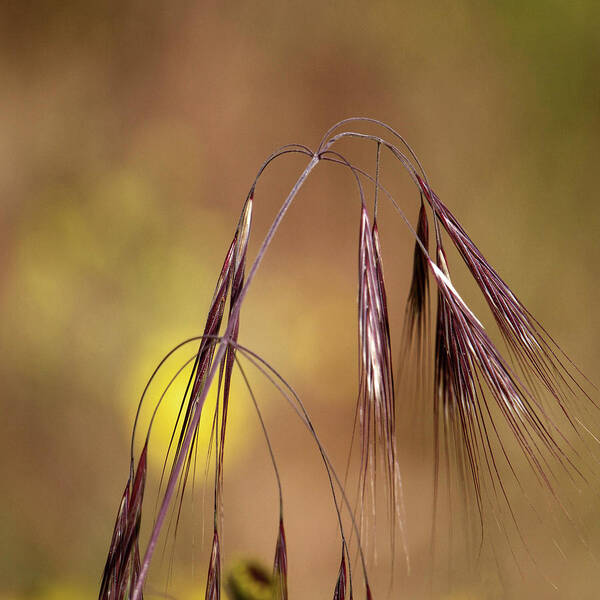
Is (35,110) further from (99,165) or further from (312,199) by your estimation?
(312,199)

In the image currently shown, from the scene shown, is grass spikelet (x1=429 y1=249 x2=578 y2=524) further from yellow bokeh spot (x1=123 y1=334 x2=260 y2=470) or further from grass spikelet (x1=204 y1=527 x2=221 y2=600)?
yellow bokeh spot (x1=123 y1=334 x2=260 y2=470)

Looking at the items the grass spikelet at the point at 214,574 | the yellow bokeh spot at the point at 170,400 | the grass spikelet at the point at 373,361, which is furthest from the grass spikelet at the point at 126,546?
the yellow bokeh spot at the point at 170,400

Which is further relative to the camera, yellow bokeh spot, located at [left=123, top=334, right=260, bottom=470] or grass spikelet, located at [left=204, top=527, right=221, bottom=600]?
yellow bokeh spot, located at [left=123, top=334, right=260, bottom=470]

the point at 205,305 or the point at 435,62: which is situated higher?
the point at 435,62

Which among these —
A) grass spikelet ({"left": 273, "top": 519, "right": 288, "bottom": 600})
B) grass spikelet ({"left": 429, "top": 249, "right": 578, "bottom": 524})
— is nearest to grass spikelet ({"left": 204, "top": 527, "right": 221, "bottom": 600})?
grass spikelet ({"left": 273, "top": 519, "right": 288, "bottom": 600})

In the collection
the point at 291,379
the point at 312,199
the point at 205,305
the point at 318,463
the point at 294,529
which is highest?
the point at 312,199

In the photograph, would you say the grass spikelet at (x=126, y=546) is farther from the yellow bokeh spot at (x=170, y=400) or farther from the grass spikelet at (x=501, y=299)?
the yellow bokeh spot at (x=170, y=400)

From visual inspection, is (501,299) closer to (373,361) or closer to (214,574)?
(373,361)

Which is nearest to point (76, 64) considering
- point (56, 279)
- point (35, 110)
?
point (35, 110)

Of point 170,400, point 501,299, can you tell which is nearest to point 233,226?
point 170,400
